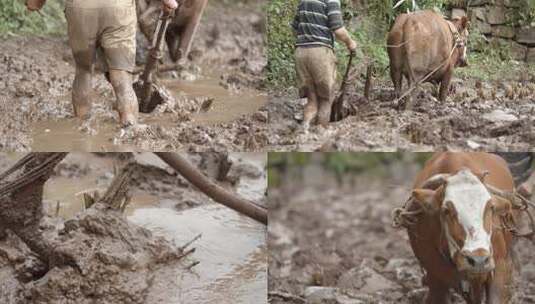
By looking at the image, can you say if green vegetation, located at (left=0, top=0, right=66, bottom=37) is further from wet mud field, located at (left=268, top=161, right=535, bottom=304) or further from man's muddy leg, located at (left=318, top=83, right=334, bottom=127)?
man's muddy leg, located at (left=318, top=83, right=334, bottom=127)

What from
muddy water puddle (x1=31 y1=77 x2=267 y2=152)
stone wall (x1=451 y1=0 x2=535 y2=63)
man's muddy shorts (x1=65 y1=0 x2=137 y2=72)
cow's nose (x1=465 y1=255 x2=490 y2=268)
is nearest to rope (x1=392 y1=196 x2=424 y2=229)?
cow's nose (x1=465 y1=255 x2=490 y2=268)

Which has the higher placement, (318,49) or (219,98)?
(318,49)

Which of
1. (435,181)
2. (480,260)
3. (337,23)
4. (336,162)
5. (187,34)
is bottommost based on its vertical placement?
(336,162)

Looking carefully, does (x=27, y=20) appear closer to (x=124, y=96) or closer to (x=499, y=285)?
(x=124, y=96)

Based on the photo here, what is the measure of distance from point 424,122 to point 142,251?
1.70 meters

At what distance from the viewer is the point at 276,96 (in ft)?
16.6

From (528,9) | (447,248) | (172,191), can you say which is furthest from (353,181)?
(447,248)

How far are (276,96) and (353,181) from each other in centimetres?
380

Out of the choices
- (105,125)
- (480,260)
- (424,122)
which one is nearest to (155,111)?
(105,125)

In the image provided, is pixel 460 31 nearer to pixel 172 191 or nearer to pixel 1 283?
pixel 172 191

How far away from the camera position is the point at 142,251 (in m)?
4.61

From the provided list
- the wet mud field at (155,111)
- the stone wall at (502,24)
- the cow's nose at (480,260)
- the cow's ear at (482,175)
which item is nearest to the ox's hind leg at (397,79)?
the stone wall at (502,24)

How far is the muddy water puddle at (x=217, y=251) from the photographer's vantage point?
4559 millimetres

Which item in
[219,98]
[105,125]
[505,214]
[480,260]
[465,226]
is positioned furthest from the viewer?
[219,98]
